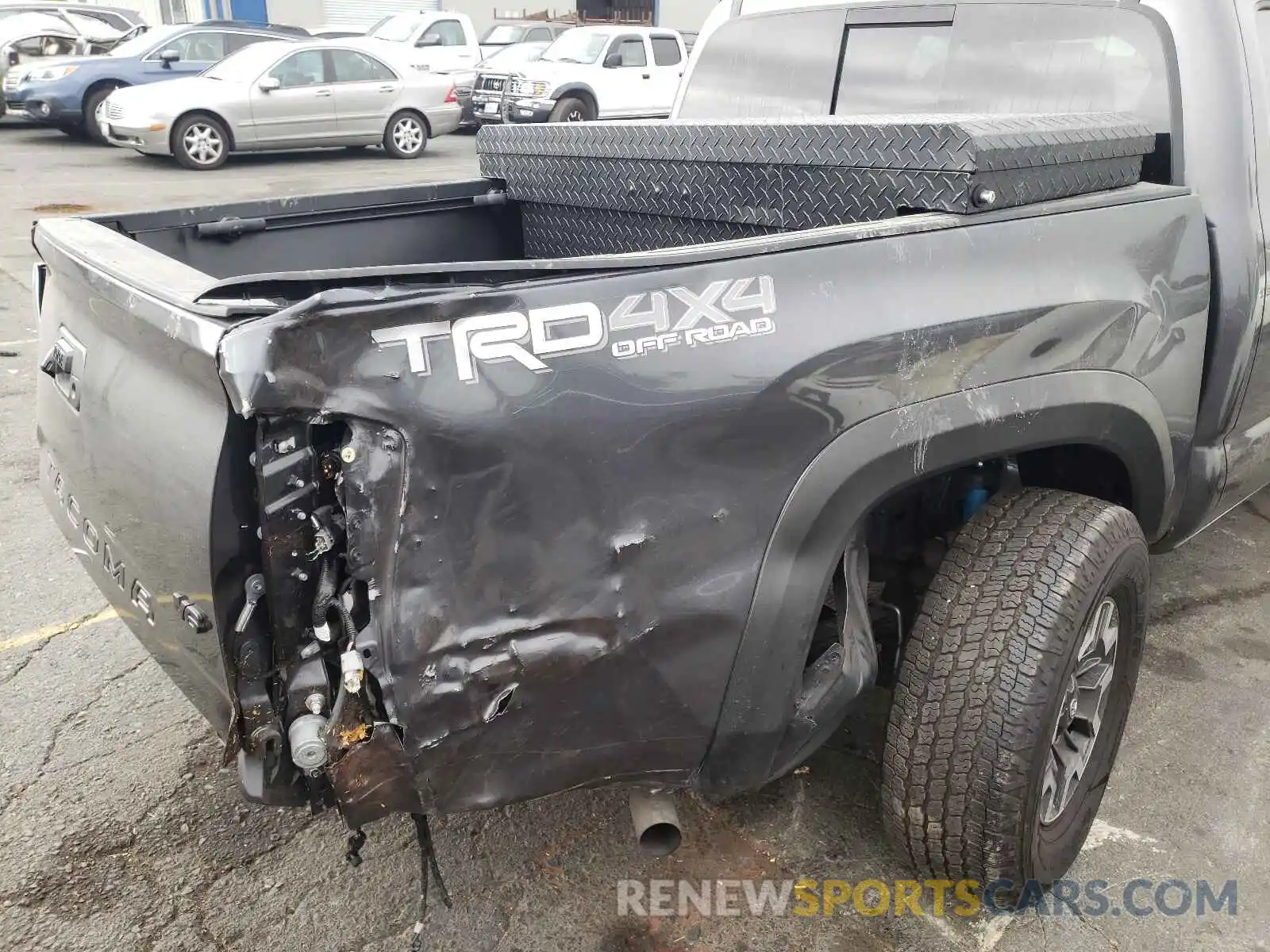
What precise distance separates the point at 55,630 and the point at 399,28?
57.8ft

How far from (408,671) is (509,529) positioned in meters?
0.26

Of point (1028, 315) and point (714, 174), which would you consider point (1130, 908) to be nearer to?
point (1028, 315)

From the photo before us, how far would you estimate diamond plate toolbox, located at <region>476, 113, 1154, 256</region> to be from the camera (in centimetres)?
208

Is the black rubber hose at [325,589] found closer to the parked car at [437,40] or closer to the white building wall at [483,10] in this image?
the parked car at [437,40]

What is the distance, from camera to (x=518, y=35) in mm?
20859

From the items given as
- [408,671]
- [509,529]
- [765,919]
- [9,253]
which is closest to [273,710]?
[408,671]

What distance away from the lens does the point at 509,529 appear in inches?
62.4

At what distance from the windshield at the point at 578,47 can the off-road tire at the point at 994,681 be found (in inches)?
623

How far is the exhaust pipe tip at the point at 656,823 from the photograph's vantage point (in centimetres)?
192

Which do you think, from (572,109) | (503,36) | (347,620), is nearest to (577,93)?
(572,109)

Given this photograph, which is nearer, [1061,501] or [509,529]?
[509,529]

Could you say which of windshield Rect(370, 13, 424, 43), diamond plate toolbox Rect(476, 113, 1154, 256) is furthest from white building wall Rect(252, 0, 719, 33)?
diamond plate toolbox Rect(476, 113, 1154, 256)

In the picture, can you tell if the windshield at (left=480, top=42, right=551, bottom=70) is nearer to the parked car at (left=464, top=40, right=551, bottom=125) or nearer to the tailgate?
the parked car at (left=464, top=40, right=551, bottom=125)

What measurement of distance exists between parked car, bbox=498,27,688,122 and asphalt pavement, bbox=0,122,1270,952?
14.1 metres
